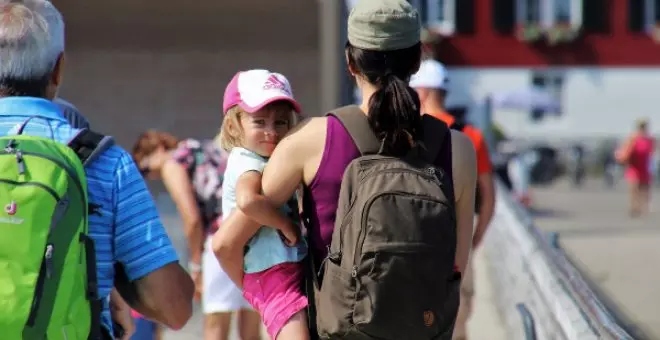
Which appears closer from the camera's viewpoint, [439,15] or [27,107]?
[27,107]

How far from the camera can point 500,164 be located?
2225 centimetres

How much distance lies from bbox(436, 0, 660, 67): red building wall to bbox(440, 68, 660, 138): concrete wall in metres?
0.40

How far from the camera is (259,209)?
12.3 feet

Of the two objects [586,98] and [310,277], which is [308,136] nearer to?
[310,277]

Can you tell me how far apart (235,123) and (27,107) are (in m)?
1.16

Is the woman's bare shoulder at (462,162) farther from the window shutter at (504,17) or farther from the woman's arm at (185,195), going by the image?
the window shutter at (504,17)

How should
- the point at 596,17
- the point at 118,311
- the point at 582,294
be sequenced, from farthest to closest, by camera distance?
the point at 596,17 < the point at 582,294 < the point at 118,311

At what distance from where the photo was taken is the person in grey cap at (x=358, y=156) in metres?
3.43

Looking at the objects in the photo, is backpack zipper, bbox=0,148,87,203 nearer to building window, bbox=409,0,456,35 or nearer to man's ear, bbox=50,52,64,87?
man's ear, bbox=50,52,64,87

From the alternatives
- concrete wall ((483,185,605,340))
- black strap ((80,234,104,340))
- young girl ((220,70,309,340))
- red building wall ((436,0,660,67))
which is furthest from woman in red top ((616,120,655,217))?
black strap ((80,234,104,340))

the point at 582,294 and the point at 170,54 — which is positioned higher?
the point at 582,294

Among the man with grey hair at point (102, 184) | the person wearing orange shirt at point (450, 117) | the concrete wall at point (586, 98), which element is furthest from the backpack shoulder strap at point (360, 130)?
the concrete wall at point (586, 98)

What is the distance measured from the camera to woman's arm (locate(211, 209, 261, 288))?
3.86 meters

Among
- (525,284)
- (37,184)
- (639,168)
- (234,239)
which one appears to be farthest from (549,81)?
(37,184)
